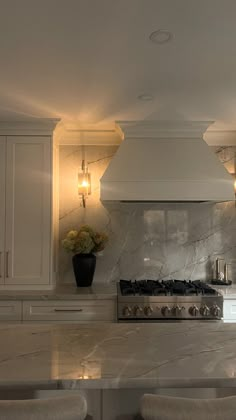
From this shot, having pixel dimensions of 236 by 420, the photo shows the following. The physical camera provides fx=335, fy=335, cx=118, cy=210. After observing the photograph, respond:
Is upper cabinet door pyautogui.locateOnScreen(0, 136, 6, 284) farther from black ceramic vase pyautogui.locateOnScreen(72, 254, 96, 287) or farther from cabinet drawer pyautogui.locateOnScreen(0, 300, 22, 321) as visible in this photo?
black ceramic vase pyautogui.locateOnScreen(72, 254, 96, 287)

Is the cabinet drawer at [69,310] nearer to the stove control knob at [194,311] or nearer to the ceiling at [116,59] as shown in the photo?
the stove control knob at [194,311]

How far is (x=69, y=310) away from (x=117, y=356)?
63.5 inches

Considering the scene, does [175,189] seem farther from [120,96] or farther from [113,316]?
[113,316]

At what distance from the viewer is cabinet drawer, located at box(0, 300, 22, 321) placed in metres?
2.78

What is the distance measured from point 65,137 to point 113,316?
6.03 feet

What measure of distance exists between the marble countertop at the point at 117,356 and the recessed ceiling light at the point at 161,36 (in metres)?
1.48

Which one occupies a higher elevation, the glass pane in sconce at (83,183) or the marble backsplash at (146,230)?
the glass pane in sconce at (83,183)

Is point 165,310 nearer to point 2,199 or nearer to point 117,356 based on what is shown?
point 117,356

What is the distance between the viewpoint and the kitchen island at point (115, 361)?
1.05 meters

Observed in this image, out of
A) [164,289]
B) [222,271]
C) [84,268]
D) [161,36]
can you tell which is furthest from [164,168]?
[161,36]

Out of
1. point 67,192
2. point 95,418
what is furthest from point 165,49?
point 67,192

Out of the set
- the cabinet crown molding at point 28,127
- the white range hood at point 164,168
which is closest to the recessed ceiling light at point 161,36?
the white range hood at point 164,168

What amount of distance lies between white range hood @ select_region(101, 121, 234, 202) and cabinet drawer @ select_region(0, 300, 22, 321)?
117 cm

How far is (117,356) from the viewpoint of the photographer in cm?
127
